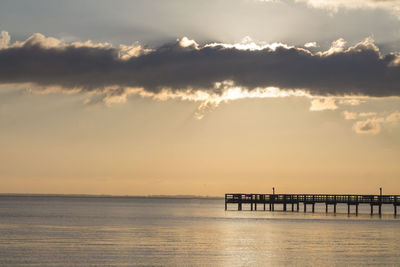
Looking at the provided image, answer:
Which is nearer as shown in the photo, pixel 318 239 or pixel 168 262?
pixel 168 262

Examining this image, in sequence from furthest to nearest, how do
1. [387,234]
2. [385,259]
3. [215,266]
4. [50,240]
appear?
[387,234], [50,240], [385,259], [215,266]

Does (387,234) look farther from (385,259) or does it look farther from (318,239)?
(385,259)

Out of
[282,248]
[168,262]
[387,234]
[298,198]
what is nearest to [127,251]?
[168,262]

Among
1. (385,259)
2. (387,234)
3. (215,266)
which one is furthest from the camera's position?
(387,234)

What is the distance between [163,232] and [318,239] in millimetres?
19051

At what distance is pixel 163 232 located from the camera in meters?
78.2

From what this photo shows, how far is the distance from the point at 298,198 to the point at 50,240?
205ft

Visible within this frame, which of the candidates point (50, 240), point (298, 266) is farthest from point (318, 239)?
point (50, 240)

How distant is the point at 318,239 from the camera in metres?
68.4

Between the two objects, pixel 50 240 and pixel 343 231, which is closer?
pixel 50 240

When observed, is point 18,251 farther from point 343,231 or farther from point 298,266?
point 343,231

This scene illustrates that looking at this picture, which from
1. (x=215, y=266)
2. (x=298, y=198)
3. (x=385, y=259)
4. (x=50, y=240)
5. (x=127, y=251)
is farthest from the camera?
(x=298, y=198)

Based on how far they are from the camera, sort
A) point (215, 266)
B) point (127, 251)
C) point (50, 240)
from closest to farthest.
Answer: point (215, 266)
point (127, 251)
point (50, 240)

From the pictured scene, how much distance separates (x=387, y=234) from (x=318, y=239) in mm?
11839
